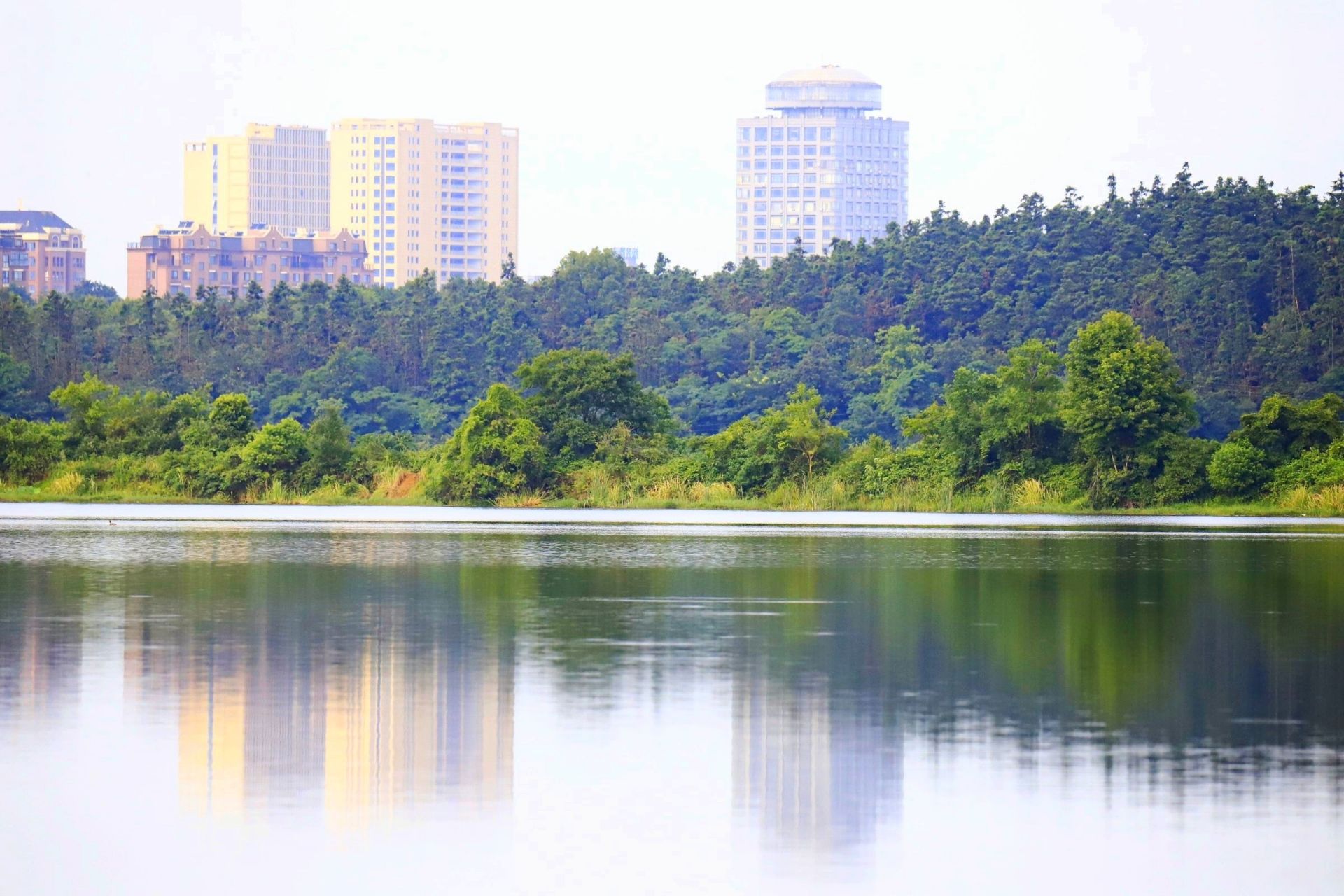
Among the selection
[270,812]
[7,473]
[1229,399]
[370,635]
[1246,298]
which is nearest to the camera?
[270,812]

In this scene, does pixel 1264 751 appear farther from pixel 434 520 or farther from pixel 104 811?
pixel 434 520

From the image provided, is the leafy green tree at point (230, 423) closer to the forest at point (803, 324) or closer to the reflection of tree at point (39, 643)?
the forest at point (803, 324)

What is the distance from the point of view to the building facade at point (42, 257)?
161 metres

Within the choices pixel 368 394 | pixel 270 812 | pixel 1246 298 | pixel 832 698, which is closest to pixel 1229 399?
pixel 1246 298

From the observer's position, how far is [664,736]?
1226 cm

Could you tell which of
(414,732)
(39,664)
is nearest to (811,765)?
(414,732)

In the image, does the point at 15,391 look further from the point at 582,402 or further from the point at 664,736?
the point at 664,736

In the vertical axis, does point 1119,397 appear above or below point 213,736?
above

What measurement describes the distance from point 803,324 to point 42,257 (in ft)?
369

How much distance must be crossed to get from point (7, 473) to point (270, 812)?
38651 mm

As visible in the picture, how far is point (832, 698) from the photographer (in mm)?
13695

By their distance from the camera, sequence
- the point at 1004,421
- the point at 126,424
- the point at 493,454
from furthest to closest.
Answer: the point at 126,424 → the point at 493,454 → the point at 1004,421

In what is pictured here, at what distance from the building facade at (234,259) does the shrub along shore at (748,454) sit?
116m

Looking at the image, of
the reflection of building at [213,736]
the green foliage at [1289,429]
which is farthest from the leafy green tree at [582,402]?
the reflection of building at [213,736]
